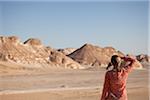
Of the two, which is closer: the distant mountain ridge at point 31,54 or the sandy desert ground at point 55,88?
the sandy desert ground at point 55,88

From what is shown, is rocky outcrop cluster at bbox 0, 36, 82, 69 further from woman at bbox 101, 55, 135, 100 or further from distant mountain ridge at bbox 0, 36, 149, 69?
woman at bbox 101, 55, 135, 100

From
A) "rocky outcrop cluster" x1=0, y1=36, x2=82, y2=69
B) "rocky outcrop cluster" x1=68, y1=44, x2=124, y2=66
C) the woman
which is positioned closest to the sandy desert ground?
"rocky outcrop cluster" x1=0, y1=36, x2=82, y2=69

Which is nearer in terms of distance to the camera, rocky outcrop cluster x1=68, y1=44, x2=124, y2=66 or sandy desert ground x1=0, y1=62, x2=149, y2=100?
sandy desert ground x1=0, y1=62, x2=149, y2=100

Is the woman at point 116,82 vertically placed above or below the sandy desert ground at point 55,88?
above

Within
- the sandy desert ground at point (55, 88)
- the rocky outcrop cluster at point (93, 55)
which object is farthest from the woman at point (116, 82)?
the rocky outcrop cluster at point (93, 55)

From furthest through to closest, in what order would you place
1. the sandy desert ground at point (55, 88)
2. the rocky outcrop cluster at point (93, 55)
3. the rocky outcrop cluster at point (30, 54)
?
the rocky outcrop cluster at point (93, 55), the rocky outcrop cluster at point (30, 54), the sandy desert ground at point (55, 88)

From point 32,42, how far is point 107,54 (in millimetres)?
15746

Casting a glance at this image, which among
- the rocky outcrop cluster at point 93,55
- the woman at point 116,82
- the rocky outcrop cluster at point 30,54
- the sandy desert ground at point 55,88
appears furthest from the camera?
the rocky outcrop cluster at point 93,55

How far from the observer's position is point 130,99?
10.7 metres

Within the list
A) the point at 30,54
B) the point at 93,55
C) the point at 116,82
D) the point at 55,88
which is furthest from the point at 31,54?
the point at 116,82

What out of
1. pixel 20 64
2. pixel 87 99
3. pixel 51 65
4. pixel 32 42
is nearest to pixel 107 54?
pixel 32 42

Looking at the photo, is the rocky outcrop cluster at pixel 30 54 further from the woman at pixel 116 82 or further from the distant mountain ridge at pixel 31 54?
the woman at pixel 116 82

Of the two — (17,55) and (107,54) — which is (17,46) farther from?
(107,54)

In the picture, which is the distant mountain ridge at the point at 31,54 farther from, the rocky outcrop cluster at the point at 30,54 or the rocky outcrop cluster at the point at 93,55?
the rocky outcrop cluster at the point at 93,55
